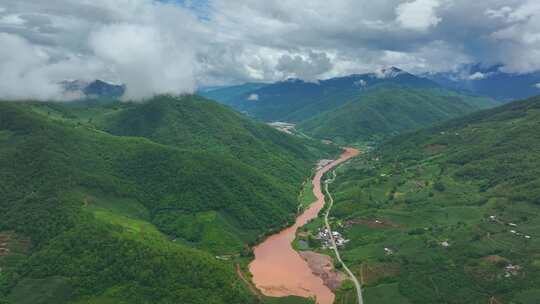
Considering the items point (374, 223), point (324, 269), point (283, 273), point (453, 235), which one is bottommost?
point (283, 273)

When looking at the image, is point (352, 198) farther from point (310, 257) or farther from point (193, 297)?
point (193, 297)

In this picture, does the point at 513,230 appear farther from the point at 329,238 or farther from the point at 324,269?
the point at 324,269

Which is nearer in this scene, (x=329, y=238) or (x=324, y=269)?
(x=324, y=269)

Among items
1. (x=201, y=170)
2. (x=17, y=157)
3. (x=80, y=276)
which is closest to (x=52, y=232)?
(x=80, y=276)

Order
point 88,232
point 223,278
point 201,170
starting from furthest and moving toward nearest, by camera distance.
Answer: point 201,170, point 88,232, point 223,278

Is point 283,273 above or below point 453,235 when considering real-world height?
below

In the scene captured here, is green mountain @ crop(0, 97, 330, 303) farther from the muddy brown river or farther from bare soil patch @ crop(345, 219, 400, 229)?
bare soil patch @ crop(345, 219, 400, 229)

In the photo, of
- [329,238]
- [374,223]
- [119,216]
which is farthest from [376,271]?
[119,216]
